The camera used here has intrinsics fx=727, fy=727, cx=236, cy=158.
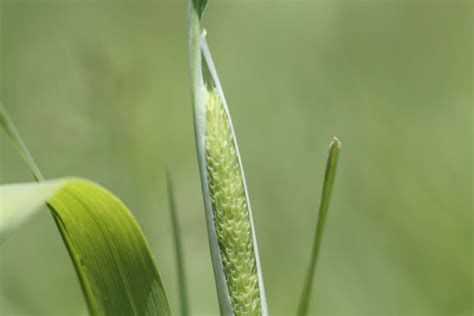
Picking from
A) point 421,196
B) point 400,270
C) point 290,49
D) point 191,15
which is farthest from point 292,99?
point 191,15

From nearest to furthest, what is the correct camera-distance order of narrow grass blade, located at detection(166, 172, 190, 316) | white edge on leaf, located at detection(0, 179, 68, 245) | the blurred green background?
white edge on leaf, located at detection(0, 179, 68, 245) < narrow grass blade, located at detection(166, 172, 190, 316) < the blurred green background

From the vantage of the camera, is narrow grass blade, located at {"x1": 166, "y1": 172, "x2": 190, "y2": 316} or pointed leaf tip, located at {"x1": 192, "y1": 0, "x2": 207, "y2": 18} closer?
pointed leaf tip, located at {"x1": 192, "y1": 0, "x2": 207, "y2": 18}

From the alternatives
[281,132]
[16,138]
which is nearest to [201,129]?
[16,138]

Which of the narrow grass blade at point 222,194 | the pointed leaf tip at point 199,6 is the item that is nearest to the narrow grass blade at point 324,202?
the narrow grass blade at point 222,194

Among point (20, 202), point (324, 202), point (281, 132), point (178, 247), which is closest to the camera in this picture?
point (20, 202)

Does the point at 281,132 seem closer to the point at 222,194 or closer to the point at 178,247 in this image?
the point at 178,247

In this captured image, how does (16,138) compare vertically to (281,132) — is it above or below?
above

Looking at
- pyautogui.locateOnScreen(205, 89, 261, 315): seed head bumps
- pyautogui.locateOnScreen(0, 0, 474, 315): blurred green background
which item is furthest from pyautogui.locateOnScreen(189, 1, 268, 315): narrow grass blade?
pyautogui.locateOnScreen(0, 0, 474, 315): blurred green background

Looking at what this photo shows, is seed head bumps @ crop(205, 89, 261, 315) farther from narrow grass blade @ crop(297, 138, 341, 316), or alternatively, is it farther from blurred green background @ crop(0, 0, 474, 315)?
blurred green background @ crop(0, 0, 474, 315)
